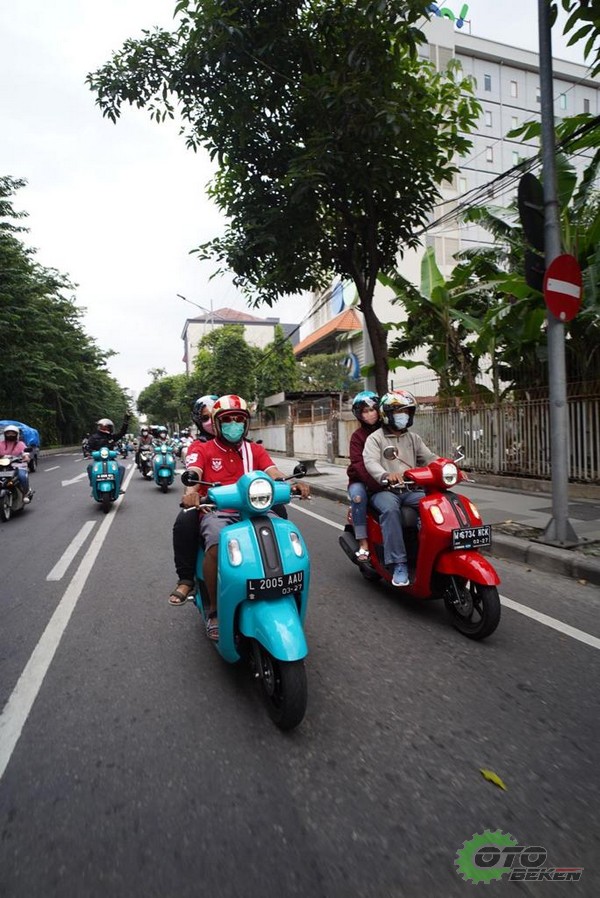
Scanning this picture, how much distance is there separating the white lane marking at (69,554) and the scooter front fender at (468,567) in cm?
390

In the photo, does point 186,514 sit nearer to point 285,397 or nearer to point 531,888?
point 531,888

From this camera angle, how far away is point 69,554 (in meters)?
6.69

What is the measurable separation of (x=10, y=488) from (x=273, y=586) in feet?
27.4

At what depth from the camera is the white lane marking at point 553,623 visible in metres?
3.69

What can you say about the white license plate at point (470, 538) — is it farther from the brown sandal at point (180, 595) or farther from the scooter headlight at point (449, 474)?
the brown sandal at point (180, 595)

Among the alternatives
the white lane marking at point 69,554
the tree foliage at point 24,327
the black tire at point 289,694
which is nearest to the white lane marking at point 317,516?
the white lane marking at point 69,554

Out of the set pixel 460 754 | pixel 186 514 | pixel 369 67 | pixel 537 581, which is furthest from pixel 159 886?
pixel 369 67

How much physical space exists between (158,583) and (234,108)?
6955 mm

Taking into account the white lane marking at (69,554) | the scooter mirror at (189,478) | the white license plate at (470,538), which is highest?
the scooter mirror at (189,478)

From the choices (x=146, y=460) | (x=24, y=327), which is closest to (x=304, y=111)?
(x=146, y=460)

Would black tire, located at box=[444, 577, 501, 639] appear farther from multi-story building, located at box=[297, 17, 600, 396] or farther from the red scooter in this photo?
multi-story building, located at box=[297, 17, 600, 396]

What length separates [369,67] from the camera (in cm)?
718

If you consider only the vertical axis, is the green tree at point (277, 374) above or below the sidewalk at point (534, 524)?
above

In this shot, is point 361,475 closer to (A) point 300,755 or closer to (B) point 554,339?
(A) point 300,755
